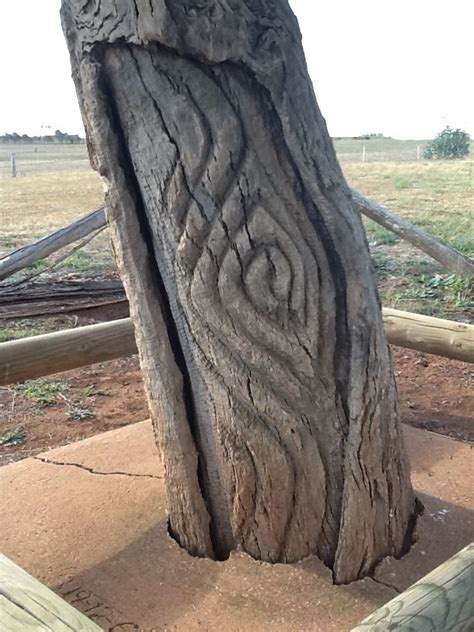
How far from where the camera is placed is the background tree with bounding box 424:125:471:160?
88.9 ft

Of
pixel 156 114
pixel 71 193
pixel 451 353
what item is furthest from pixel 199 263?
pixel 71 193

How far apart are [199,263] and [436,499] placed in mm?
1313

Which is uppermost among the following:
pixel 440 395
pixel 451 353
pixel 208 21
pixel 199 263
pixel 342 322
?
pixel 208 21

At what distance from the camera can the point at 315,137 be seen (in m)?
1.93

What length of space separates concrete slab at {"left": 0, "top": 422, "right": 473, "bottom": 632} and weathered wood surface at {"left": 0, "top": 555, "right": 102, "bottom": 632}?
0.67m

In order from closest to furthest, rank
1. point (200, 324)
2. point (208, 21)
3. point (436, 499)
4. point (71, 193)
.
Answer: point (208, 21) < point (200, 324) < point (436, 499) < point (71, 193)

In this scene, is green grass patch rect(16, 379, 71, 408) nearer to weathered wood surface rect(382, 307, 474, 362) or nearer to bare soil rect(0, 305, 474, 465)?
bare soil rect(0, 305, 474, 465)

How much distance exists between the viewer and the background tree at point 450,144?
27.1 metres

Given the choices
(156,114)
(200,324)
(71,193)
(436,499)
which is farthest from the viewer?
(71,193)

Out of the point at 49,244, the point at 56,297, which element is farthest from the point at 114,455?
the point at 56,297

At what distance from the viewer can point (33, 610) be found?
129 cm

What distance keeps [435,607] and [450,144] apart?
28485 millimetres

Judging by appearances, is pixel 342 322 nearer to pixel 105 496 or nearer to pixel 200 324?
pixel 200 324

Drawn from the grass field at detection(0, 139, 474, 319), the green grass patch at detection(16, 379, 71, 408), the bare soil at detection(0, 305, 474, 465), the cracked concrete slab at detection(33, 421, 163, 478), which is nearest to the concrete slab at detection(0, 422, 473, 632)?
the cracked concrete slab at detection(33, 421, 163, 478)
